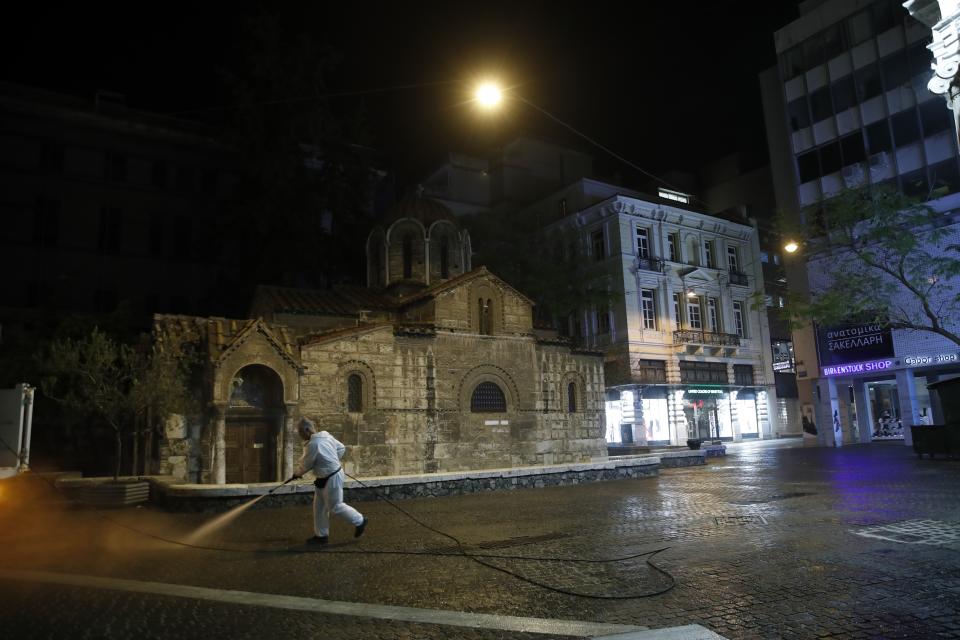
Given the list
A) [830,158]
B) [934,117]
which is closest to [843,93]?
[830,158]

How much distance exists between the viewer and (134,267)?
3172cm

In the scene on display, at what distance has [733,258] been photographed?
131ft

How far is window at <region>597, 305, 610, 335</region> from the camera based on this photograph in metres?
35.1

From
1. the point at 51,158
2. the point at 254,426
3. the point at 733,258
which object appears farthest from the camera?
the point at 733,258

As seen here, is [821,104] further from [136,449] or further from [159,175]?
[159,175]

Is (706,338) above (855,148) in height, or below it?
below

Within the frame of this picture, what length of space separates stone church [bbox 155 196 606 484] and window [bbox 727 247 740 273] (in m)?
20.0

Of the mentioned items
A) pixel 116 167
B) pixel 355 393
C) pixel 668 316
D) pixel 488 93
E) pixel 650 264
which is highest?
pixel 116 167

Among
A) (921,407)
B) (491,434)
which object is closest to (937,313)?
(921,407)

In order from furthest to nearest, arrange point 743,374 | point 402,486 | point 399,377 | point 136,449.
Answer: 1. point 743,374
2. point 399,377
3. point 136,449
4. point 402,486

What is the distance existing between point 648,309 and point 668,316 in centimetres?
128

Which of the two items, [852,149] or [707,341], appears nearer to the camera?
[852,149]

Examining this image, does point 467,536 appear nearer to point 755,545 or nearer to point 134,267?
point 755,545

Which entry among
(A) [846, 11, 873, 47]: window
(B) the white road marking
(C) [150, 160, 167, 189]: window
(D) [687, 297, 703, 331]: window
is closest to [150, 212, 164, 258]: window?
(C) [150, 160, 167, 189]: window
